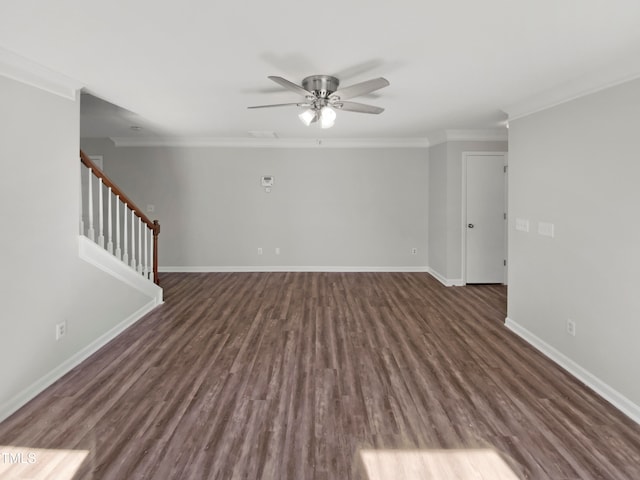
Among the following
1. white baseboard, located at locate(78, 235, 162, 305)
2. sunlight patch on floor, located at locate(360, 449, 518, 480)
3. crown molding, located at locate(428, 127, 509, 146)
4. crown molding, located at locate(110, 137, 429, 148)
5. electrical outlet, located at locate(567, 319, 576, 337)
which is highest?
crown molding, located at locate(110, 137, 429, 148)

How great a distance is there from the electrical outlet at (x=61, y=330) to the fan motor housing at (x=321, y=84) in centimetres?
270

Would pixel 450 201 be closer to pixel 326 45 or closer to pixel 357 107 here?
pixel 357 107

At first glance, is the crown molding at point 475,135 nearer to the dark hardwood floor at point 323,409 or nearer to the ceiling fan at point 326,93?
the ceiling fan at point 326,93

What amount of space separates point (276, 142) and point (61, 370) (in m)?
4.75

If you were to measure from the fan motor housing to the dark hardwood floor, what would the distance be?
221 centimetres

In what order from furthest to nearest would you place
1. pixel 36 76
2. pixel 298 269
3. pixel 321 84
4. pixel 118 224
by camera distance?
pixel 298 269, pixel 118 224, pixel 321 84, pixel 36 76

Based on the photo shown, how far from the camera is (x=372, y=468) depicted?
6.30ft

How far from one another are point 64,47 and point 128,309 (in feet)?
8.56

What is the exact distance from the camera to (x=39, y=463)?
76.6 inches

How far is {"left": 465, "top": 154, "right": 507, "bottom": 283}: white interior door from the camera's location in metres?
5.75

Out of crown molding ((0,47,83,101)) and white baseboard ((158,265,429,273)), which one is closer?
crown molding ((0,47,83,101))

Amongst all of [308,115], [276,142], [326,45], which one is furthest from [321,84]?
[276,142]

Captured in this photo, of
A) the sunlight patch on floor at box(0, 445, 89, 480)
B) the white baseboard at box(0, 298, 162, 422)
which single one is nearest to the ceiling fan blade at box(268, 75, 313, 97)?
the sunlight patch on floor at box(0, 445, 89, 480)

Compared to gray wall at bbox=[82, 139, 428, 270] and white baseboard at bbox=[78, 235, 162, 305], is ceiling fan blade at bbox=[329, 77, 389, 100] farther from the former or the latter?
gray wall at bbox=[82, 139, 428, 270]
